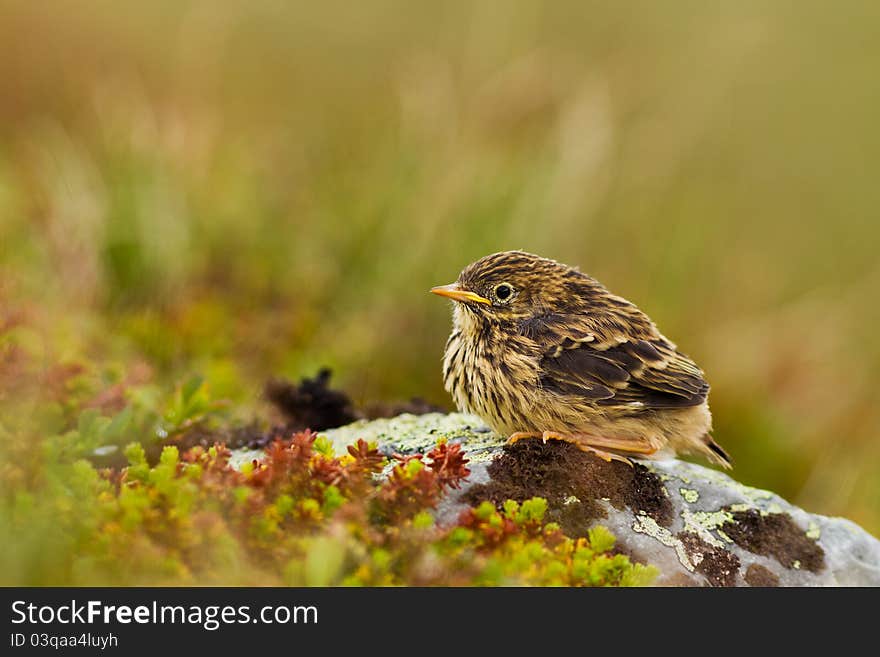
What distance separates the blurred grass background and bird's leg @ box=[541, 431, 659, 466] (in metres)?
2.20

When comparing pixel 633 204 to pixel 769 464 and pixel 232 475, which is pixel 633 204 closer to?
pixel 769 464

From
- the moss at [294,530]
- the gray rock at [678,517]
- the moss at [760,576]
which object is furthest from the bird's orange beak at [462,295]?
the moss at [760,576]

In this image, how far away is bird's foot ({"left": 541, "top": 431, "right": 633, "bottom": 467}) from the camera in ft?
15.7

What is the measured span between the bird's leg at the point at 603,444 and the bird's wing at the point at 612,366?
196 millimetres

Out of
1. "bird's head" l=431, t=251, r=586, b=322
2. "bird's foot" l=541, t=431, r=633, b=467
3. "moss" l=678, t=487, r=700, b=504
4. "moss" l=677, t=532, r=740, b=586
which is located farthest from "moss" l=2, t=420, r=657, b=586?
"bird's head" l=431, t=251, r=586, b=322

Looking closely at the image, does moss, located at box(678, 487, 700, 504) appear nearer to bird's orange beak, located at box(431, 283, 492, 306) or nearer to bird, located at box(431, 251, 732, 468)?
bird, located at box(431, 251, 732, 468)

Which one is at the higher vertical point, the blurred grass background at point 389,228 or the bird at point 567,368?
the blurred grass background at point 389,228

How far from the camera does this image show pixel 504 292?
5641 mm

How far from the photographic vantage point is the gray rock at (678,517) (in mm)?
4324

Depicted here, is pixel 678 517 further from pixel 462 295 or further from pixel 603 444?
pixel 462 295

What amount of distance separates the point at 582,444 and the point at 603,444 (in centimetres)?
13

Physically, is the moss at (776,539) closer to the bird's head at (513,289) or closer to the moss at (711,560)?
the moss at (711,560)

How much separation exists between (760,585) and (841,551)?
0.66 meters

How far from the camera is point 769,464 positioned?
7984mm
